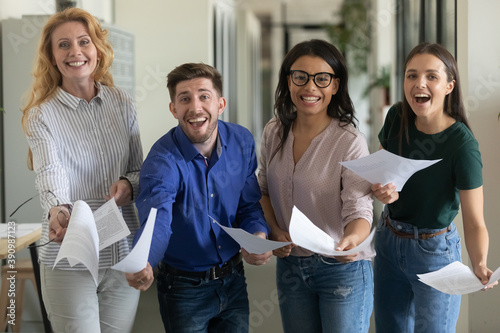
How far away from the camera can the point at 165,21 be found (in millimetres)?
5281

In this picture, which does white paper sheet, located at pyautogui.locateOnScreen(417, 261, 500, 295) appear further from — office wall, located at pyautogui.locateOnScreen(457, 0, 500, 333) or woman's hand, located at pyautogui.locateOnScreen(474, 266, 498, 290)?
office wall, located at pyautogui.locateOnScreen(457, 0, 500, 333)

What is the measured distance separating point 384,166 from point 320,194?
22 cm

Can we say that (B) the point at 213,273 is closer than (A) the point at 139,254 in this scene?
No

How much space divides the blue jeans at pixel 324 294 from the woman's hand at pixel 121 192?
0.55 meters

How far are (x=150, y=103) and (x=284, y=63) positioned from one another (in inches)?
143

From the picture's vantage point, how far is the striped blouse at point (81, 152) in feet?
5.38

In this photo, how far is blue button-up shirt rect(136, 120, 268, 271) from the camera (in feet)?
5.18

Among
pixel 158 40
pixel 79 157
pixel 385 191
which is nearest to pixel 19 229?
pixel 79 157

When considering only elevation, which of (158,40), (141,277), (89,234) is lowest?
(141,277)

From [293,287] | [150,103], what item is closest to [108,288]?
[293,287]

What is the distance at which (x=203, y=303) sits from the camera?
65.9 inches

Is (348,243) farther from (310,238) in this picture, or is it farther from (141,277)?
(141,277)

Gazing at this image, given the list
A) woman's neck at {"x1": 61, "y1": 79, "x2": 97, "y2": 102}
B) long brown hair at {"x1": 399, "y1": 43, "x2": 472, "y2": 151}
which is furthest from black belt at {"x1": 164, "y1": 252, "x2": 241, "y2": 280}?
long brown hair at {"x1": 399, "y1": 43, "x2": 472, "y2": 151}

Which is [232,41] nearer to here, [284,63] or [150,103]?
[150,103]
